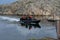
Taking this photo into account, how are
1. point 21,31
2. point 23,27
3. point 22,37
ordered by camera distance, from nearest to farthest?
point 22,37
point 21,31
point 23,27

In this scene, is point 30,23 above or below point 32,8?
below

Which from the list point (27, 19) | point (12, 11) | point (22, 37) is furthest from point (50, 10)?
point (22, 37)

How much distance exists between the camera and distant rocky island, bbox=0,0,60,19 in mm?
37562

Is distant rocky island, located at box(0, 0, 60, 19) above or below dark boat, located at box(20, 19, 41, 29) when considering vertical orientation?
above

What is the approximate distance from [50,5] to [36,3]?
2.56 meters

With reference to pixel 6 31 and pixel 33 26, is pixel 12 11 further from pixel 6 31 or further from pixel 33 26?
pixel 6 31

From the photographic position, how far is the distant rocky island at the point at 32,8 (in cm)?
3756

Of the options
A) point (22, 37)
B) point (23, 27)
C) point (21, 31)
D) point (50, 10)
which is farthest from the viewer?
point (50, 10)

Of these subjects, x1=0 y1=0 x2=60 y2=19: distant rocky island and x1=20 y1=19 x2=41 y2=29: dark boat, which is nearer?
x1=20 y1=19 x2=41 y2=29: dark boat

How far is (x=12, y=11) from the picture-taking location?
130ft

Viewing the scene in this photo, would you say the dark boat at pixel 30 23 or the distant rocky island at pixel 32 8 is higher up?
the distant rocky island at pixel 32 8

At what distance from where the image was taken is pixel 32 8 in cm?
3794

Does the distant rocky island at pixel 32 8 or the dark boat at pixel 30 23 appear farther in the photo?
the distant rocky island at pixel 32 8

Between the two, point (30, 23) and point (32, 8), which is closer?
point (30, 23)
